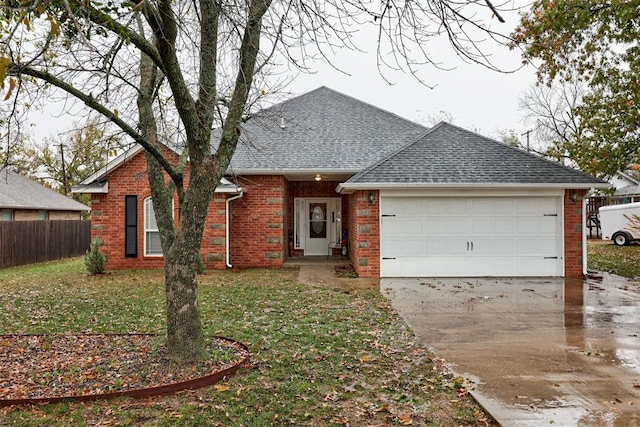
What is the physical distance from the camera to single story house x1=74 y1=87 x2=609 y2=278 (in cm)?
1288

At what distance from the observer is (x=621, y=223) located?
77.7 ft

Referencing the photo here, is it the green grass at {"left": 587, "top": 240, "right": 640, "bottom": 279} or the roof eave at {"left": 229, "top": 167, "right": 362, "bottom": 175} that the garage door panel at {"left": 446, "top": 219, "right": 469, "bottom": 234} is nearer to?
the roof eave at {"left": 229, "top": 167, "right": 362, "bottom": 175}

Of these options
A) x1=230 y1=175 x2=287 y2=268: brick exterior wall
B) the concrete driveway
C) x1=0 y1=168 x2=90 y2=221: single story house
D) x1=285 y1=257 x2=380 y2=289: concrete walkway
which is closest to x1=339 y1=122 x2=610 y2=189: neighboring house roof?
x1=285 y1=257 x2=380 y2=289: concrete walkway

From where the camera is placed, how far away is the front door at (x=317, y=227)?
18.2 m

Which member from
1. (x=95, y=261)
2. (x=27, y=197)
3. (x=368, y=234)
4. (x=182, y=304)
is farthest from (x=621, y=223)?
(x=27, y=197)

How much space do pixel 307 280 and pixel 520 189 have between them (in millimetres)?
6180

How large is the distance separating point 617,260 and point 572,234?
613 cm

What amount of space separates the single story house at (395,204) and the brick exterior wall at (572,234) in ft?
0.09

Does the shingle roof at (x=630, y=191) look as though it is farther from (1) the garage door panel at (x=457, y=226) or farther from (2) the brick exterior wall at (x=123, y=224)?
(2) the brick exterior wall at (x=123, y=224)

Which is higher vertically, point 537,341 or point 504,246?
point 504,246

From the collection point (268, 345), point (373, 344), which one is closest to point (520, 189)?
point (373, 344)

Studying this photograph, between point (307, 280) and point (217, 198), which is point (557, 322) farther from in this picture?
point (217, 198)

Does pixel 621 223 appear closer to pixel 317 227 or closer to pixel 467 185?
pixel 467 185

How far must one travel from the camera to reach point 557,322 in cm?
768
